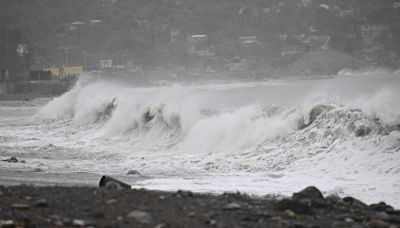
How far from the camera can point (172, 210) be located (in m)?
7.52

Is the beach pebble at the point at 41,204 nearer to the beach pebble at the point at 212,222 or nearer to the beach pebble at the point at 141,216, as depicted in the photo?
the beach pebble at the point at 141,216

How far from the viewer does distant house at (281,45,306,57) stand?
104 meters

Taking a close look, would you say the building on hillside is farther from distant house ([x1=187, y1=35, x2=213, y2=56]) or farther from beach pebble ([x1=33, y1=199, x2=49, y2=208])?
beach pebble ([x1=33, y1=199, x2=49, y2=208])

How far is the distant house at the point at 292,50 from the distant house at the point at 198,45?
15.4m

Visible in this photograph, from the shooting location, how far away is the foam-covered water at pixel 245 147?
11.6 metres

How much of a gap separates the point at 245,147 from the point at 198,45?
371 ft

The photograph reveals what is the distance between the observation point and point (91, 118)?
28.7 m

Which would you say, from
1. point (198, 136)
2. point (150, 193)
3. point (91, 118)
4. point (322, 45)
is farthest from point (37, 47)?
point (150, 193)

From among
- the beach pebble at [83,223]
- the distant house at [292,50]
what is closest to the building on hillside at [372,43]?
the distant house at [292,50]

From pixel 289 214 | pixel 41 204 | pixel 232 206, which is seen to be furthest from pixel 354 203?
pixel 41 204

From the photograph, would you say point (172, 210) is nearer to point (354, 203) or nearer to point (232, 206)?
point (232, 206)

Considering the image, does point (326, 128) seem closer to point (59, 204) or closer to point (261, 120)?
point (261, 120)

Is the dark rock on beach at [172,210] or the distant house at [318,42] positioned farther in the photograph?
the distant house at [318,42]

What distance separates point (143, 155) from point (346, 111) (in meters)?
5.12
